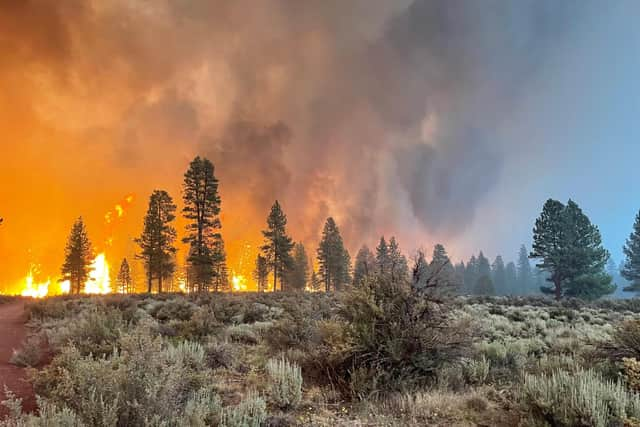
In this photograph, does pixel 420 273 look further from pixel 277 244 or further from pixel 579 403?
pixel 277 244

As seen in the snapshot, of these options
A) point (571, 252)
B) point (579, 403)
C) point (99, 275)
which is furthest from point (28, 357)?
point (99, 275)

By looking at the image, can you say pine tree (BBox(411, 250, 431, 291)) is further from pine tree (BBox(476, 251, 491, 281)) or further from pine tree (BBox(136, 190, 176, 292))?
pine tree (BBox(476, 251, 491, 281))

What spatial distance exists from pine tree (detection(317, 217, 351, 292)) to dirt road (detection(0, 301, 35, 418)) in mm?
43729

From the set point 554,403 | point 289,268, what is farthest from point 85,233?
point 554,403

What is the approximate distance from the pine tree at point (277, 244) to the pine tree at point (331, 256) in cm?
1017

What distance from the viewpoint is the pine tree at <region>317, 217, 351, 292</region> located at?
5675cm

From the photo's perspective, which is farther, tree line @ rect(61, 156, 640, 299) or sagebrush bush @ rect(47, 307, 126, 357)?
tree line @ rect(61, 156, 640, 299)

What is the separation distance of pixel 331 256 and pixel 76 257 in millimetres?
36125

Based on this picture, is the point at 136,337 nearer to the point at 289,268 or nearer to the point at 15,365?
the point at 15,365

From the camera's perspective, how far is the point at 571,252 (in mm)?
37250

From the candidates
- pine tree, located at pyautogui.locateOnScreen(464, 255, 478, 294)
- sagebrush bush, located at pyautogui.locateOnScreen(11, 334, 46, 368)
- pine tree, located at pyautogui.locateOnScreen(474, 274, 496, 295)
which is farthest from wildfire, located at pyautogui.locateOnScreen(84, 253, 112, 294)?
pine tree, located at pyautogui.locateOnScreen(464, 255, 478, 294)

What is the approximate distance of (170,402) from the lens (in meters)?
3.64

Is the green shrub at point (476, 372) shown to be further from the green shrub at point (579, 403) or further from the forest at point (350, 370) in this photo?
the green shrub at point (579, 403)

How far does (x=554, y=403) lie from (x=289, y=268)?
45.2 m
